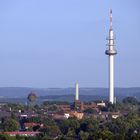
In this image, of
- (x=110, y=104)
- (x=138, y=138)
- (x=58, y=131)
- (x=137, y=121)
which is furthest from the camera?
(x=110, y=104)

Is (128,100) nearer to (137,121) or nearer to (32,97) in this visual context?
(32,97)

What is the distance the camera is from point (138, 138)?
136 feet

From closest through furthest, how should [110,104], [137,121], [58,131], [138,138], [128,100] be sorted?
[138,138], [58,131], [137,121], [110,104], [128,100]

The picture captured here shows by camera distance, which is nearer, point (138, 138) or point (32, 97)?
point (138, 138)

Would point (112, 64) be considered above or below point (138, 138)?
above

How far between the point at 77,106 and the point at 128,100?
1962 cm

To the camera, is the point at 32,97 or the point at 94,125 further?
the point at 32,97

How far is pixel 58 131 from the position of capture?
64.0 meters

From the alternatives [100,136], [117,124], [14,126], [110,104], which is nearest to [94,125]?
[117,124]

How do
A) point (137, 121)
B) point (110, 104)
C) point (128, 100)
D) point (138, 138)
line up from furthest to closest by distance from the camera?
point (128, 100) < point (110, 104) < point (137, 121) < point (138, 138)

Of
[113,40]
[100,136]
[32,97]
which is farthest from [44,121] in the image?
[32,97]

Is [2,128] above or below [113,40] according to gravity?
below

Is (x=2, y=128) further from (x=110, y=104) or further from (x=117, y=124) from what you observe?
(x=110, y=104)

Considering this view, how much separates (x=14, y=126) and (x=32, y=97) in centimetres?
5845
